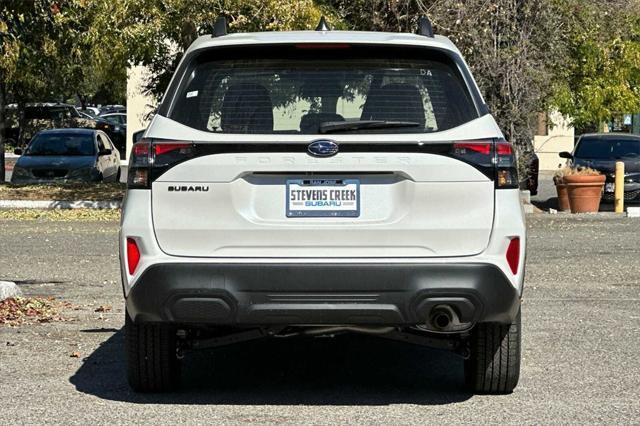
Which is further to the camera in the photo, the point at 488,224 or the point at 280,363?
the point at 280,363

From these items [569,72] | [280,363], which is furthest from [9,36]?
[569,72]

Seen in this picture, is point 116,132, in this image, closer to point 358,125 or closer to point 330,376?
point 330,376

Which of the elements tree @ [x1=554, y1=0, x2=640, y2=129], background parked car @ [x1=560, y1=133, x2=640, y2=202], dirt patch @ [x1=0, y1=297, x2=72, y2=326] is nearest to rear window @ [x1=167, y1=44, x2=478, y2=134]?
dirt patch @ [x1=0, y1=297, x2=72, y2=326]

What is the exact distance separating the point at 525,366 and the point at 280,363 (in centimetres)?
154

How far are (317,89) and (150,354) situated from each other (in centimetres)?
169

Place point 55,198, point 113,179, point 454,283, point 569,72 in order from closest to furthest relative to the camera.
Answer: point 454,283 < point 55,198 < point 569,72 < point 113,179

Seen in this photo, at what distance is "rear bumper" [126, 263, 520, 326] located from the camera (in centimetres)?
662

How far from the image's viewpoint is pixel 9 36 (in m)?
12.1

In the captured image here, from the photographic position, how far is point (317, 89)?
277 inches

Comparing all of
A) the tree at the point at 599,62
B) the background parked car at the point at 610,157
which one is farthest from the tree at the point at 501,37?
the background parked car at the point at 610,157

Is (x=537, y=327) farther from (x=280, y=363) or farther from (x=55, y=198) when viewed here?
(x=55, y=198)

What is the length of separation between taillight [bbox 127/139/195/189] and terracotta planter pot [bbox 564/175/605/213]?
722 inches

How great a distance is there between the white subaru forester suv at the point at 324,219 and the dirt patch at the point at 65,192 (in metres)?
17.8

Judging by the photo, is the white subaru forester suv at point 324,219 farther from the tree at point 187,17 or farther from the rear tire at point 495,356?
the tree at point 187,17
